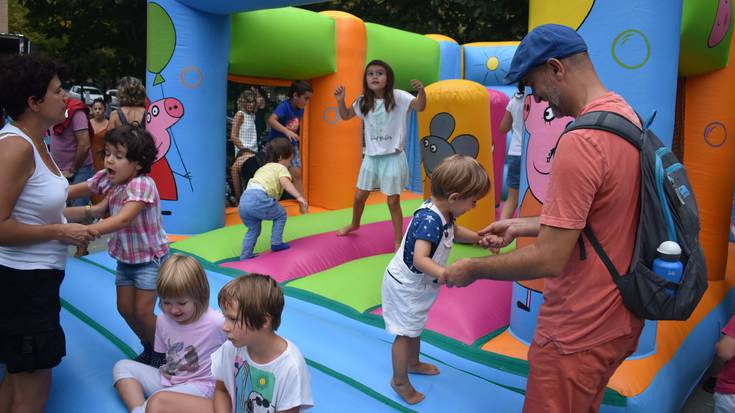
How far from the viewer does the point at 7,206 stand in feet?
6.03

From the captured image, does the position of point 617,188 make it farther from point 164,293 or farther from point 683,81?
point 683,81

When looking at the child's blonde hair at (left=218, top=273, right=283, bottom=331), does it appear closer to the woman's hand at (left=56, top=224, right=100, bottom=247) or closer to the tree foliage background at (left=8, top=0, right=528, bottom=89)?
the woman's hand at (left=56, top=224, right=100, bottom=247)

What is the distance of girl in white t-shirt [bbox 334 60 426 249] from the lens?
4238mm

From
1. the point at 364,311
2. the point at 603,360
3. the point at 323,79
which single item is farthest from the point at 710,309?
the point at 323,79

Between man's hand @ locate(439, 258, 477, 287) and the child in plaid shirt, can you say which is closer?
man's hand @ locate(439, 258, 477, 287)

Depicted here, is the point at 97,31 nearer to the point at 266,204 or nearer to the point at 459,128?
the point at 266,204

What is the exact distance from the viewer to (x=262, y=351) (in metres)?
1.77

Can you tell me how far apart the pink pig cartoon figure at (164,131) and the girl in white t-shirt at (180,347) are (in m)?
2.91

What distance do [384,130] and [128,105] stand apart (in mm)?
2230

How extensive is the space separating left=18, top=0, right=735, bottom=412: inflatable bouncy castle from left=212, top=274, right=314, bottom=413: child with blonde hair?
46cm

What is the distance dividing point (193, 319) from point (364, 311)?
4.21 ft

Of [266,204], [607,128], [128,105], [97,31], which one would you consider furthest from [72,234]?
[97,31]

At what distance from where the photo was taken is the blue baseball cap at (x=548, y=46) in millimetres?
1609

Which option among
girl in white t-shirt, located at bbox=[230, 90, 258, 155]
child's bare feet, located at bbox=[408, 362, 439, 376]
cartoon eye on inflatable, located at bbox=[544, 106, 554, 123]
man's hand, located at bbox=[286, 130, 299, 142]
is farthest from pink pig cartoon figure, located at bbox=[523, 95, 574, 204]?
girl in white t-shirt, located at bbox=[230, 90, 258, 155]
